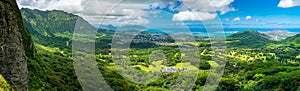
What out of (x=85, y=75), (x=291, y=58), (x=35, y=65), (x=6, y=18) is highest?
(x=6, y=18)

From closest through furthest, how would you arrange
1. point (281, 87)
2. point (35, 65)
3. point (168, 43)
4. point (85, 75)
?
point (35, 65) → point (85, 75) → point (281, 87) → point (168, 43)

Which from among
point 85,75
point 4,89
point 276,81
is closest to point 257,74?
point 276,81

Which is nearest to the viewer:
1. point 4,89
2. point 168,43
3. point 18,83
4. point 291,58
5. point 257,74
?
point 4,89

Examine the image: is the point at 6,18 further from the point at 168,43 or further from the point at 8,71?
the point at 168,43

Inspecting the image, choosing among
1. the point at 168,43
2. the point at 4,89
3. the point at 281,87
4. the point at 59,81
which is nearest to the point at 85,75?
the point at 59,81

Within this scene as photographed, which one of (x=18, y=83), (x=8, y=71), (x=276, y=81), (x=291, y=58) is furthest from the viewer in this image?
(x=291, y=58)

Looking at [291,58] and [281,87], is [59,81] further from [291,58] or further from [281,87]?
[291,58]

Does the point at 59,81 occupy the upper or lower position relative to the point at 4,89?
lower

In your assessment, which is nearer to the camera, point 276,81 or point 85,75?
point 85,75

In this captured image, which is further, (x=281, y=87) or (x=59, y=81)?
(x=281, y=87)
